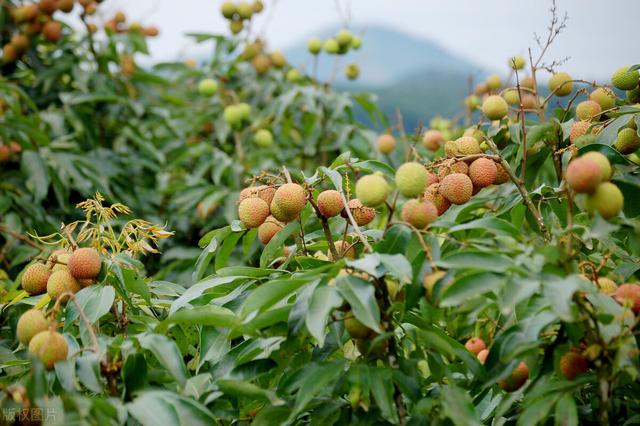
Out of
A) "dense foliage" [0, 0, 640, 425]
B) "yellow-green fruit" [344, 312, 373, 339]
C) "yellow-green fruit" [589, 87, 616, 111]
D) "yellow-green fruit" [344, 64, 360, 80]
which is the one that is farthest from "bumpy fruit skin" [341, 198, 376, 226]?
"yellow-green fruit" [344, 64, 360, 80]

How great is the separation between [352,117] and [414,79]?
192 cm

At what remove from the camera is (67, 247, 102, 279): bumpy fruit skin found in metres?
1.01

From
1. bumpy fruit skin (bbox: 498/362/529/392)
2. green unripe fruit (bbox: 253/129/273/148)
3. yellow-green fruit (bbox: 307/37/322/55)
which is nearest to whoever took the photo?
bumpy fruit skin (bbox: 498/362/529/392)

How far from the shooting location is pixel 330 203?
3.45 feet

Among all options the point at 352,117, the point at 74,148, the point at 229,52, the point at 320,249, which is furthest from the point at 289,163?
the point at 320,249

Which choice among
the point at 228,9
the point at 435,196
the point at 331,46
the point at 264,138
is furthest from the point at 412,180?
the point at 228,9

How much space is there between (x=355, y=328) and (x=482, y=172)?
33cm

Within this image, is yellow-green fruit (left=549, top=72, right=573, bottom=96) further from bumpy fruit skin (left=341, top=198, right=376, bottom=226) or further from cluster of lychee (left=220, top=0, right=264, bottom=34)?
cluster of lychee (left=220, top=0, right=264, bottom=34)

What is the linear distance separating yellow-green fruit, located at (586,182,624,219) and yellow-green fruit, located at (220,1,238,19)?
6.71 feet

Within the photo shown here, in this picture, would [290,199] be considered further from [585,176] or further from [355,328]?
[585,176]

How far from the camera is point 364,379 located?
0.84 meters

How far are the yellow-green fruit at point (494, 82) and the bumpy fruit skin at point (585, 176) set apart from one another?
1434 mm

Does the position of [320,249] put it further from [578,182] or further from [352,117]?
[352,117]

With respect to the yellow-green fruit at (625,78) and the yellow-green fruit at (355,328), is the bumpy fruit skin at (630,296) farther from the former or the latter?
the yellow-green fruit at (625,78)
